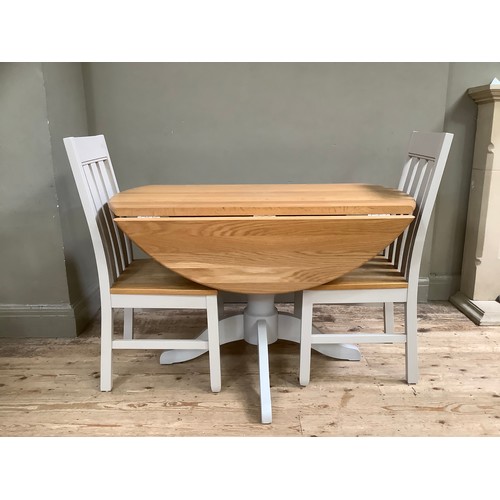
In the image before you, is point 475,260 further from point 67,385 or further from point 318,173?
point 67,385

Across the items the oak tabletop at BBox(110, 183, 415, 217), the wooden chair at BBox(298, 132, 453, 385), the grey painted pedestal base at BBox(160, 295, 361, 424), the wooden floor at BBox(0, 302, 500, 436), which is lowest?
the wooden floor at BBox(0, 302, 500, 436)

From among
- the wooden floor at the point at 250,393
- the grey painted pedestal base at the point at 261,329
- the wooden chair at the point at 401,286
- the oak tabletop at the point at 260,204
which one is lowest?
the wooden floor at the point at 250,393

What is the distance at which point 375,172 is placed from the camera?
262 centimetres

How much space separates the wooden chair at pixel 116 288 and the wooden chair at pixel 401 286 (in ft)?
1.18

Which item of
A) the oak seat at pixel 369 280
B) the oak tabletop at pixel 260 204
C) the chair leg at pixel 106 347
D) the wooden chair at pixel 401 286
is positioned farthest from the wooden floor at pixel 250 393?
the oak tabletop at pixel 260 204

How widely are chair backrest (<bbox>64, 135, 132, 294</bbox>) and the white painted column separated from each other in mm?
1853

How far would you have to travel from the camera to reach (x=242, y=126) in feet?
8.39

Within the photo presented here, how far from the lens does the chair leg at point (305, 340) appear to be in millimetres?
1777

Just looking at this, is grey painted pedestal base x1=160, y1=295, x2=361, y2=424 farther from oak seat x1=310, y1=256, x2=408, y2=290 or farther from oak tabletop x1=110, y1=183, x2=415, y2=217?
oak tabletop x1=110, y1=183, x2=415, y2=217

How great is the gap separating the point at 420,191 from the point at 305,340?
729 millimetres

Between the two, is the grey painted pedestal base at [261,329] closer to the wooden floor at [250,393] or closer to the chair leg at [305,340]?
the wooden floor at [250,393]

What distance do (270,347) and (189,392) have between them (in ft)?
1.74

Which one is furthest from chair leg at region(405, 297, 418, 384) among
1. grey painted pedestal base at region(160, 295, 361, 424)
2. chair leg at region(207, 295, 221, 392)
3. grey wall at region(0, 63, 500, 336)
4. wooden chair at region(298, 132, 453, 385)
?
grey wall at region(0, 63, 500, 336)

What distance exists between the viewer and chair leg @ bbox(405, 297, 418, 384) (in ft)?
5.85
